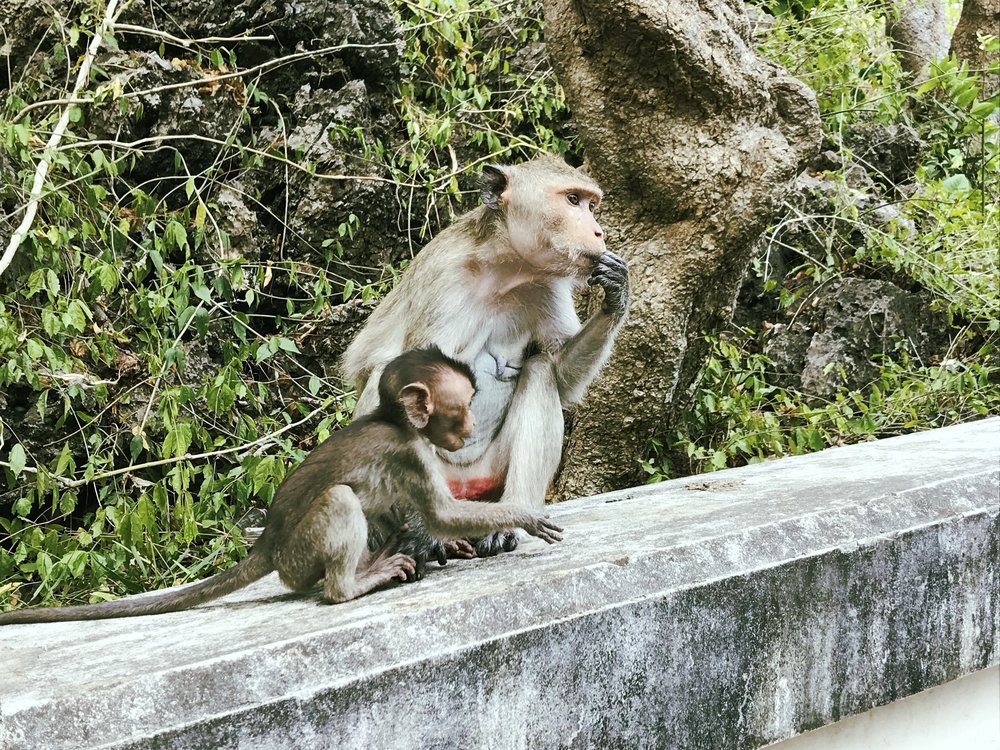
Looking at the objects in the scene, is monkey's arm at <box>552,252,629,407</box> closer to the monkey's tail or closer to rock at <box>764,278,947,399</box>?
the monkey's tail

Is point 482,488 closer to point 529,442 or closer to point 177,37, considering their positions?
point 529,442

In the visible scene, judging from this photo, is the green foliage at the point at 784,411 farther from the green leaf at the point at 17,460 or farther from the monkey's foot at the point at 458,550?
the green leaf at the point at 17,460

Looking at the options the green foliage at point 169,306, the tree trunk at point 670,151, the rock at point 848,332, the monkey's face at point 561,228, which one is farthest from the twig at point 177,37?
the rock at point 848,332

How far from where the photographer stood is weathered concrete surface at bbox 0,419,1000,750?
1771mm

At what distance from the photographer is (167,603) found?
238cm

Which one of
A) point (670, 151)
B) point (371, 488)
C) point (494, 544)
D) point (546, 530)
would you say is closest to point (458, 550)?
point (494, 544)

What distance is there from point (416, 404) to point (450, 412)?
0.25ft

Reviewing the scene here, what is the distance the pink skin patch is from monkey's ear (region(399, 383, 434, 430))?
549 mm

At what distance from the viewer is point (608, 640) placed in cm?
217

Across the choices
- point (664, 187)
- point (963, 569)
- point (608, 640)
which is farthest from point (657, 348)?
point (608, 640)

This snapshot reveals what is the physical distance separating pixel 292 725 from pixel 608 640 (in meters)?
0.72

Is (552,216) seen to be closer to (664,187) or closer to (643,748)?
(643,748)

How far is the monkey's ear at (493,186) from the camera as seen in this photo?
275cm

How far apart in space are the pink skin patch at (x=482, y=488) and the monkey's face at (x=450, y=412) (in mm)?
516
